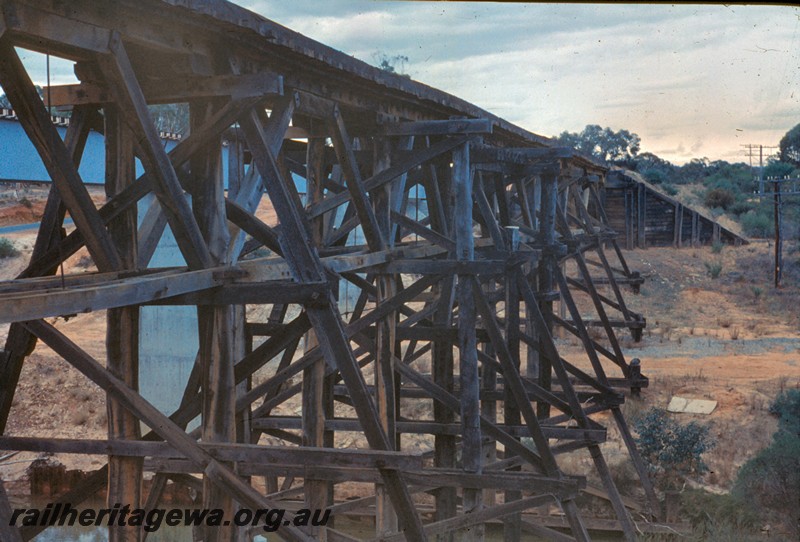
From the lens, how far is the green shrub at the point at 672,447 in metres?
11.3

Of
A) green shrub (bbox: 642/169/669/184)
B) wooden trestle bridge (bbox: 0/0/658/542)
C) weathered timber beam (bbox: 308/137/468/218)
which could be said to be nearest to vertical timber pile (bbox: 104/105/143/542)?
wooden trestle bridge (bbox: 0/0/658/542)

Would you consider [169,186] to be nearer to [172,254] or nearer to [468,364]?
[468,364]

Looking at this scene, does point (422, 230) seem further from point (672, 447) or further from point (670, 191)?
point (670, 191)

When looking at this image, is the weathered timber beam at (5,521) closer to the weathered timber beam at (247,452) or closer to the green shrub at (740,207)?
the weathered timber beam at (247,452)

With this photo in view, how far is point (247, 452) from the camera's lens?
13.4 feet

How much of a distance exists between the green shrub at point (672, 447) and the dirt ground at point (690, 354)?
0.27m

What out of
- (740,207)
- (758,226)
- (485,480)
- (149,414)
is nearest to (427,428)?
(485,480)

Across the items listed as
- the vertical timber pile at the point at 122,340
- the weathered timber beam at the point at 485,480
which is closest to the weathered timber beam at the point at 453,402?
the weathered timber beam at the point at 485,480

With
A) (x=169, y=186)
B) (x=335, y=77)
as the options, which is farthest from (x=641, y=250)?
(x=169, y=186)

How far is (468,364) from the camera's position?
21.7ft

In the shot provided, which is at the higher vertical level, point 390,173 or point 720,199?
point 720,199

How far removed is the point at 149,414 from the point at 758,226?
29789 mm

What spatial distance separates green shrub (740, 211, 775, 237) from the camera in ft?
98.9

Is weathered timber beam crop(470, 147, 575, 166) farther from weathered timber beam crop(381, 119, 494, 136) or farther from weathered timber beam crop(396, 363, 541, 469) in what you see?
weathered timber beam crop(396, 363, 541, 469)
